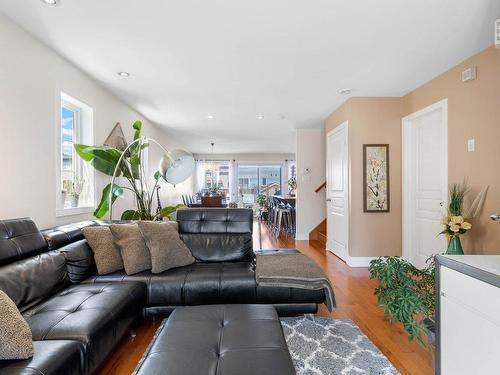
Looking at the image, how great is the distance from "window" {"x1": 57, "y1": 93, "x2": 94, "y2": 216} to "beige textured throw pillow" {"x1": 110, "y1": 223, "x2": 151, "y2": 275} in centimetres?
87

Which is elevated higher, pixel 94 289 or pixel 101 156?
pixel 101 156

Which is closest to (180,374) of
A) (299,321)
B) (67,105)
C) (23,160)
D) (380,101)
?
(299,321)

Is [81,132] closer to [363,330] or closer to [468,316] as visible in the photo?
[363,330]

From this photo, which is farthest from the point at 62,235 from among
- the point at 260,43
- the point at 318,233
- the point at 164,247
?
the point at 318,233

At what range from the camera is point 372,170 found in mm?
4031

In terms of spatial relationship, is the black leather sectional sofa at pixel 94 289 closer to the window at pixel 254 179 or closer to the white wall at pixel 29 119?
the white wall at pixel 29 119

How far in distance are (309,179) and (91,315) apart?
4.99 metres

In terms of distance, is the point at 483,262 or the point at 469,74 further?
the point at 469,74

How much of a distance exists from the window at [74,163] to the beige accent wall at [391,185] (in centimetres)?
357

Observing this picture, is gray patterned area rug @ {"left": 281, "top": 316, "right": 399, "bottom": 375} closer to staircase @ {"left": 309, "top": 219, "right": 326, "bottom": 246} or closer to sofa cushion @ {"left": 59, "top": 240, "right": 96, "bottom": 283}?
sofa cushion @ {"left": 59, "top": 240, "right": 96, "bottom": 283}

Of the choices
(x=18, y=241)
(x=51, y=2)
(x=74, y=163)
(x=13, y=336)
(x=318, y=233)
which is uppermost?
(x=51, y=2)

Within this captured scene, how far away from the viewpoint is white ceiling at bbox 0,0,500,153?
2.03 metres

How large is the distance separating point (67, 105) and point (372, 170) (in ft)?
13.2

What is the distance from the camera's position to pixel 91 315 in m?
1.53
